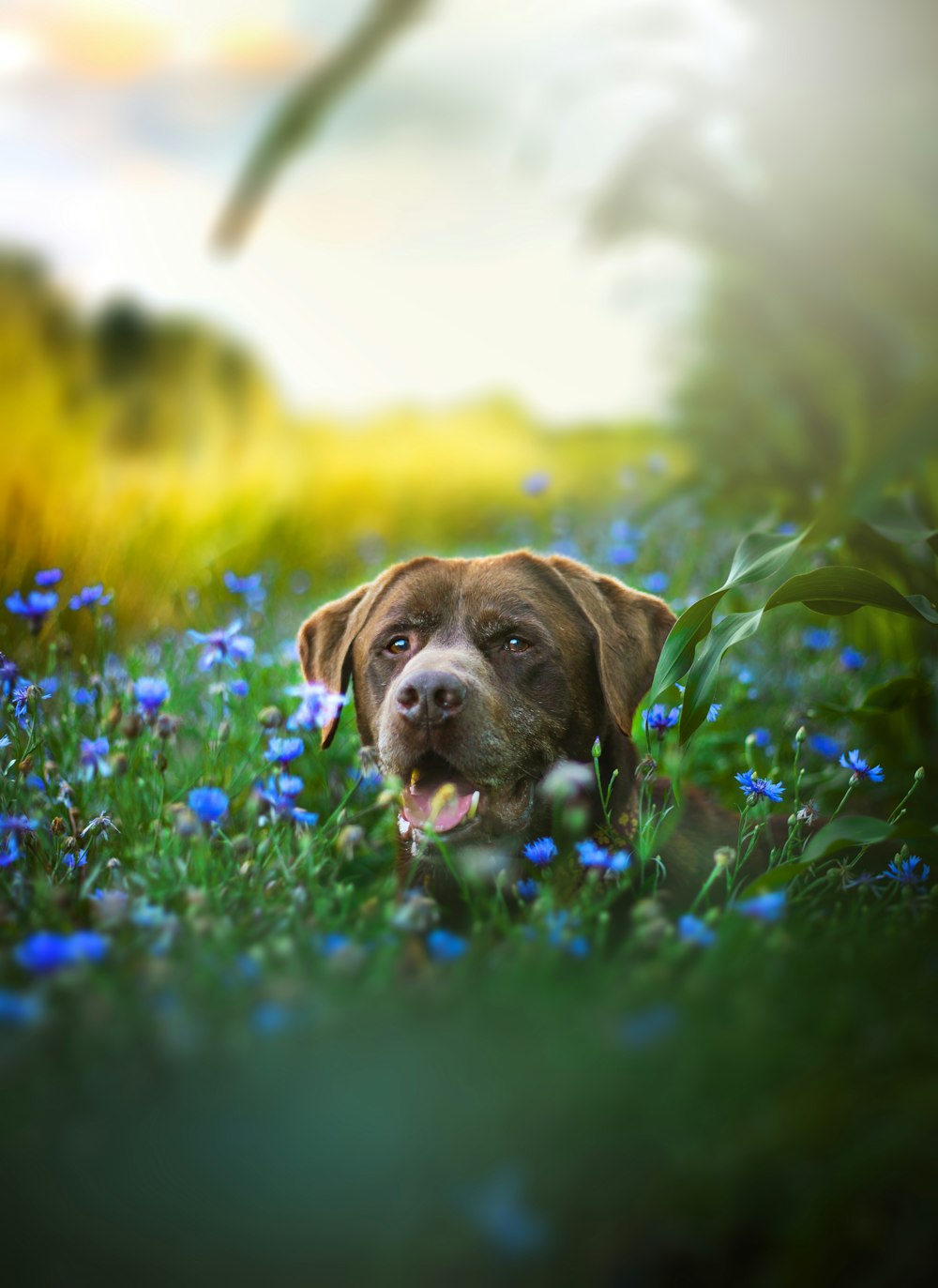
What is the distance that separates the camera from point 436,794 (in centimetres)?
279

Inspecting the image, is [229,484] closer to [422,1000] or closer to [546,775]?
[546,775]

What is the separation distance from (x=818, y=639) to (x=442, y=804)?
2241mm

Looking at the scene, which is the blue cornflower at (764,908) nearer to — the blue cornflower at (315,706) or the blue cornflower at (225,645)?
the blue cornflower at (315,706)

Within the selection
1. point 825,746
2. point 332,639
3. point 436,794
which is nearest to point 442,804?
point 436,794

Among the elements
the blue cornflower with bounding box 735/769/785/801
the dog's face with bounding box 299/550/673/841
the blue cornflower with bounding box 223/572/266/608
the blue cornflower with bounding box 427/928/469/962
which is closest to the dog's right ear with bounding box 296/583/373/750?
the dog's face with bounding box 299/550/673/841

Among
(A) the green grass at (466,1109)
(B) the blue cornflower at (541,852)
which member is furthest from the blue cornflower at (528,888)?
(A) the green grass at (466,1109)

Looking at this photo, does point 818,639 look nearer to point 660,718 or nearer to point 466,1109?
point 660,718

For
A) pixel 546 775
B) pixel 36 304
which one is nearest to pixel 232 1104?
pixel 546 775

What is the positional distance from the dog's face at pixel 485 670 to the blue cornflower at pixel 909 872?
2.66 ft

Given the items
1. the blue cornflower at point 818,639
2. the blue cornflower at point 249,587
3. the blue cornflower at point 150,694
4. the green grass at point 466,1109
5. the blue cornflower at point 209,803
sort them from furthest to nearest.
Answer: the blue cornflower at point 818,639, the blue cornflower at point 249,587, the blue cornflower at point 150,694, the blue cornflower at point 209,803, the green grass at point 466,1109

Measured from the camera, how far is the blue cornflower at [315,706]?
270 cm

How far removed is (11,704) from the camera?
9.58 ft

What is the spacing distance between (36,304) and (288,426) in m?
2.31

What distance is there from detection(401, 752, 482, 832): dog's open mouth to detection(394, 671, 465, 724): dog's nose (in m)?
0.14
